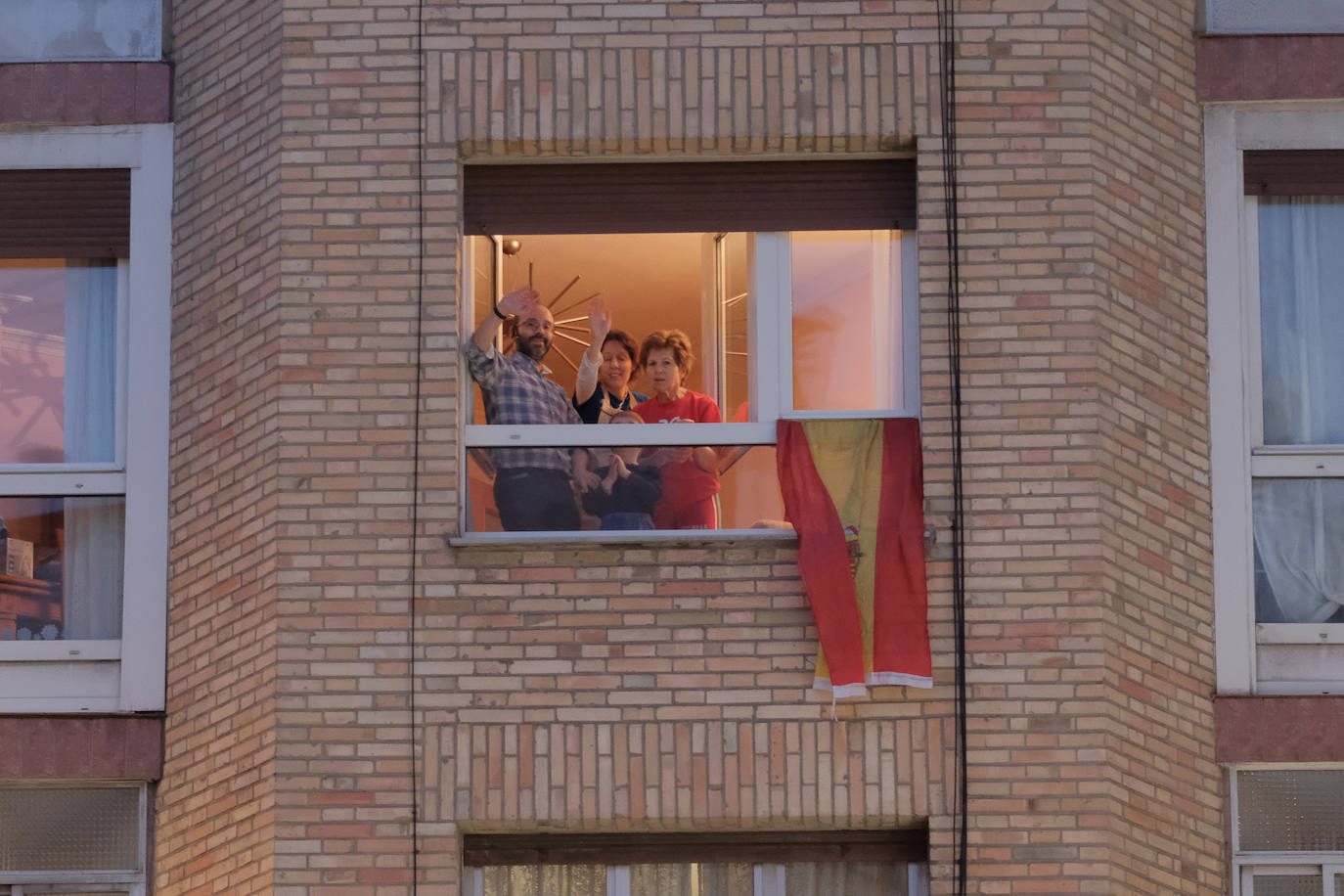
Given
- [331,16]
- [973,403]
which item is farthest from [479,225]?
[973,403]

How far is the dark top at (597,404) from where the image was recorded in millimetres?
9406

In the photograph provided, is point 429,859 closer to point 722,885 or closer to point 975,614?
point 722,885

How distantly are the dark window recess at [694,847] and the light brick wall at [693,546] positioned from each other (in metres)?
0.22

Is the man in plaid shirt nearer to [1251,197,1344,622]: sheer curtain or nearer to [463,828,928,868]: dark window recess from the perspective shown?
[463,828,928,868]: dark window recess

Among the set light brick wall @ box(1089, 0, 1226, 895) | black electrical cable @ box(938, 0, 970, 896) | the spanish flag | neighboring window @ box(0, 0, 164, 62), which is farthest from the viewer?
neighboring window @ box(0, 0, 164, 62)

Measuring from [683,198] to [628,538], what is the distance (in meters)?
1.75

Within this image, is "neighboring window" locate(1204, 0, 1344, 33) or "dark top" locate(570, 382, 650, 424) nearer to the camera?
"dark top" locate(570, 382, 650, 424)

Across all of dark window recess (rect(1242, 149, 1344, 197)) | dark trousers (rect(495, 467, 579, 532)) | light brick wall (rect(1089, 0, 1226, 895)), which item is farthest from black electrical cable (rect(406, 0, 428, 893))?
dark window recess (rect(1242, 149, 1344, 197))

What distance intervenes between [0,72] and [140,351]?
5.48ft

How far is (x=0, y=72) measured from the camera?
33.0 feet

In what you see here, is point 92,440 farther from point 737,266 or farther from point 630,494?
point 737,266

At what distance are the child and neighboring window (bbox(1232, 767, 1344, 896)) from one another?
3051mm

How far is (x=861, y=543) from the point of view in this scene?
8992mm

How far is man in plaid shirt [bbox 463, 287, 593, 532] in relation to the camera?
30.3 ft
